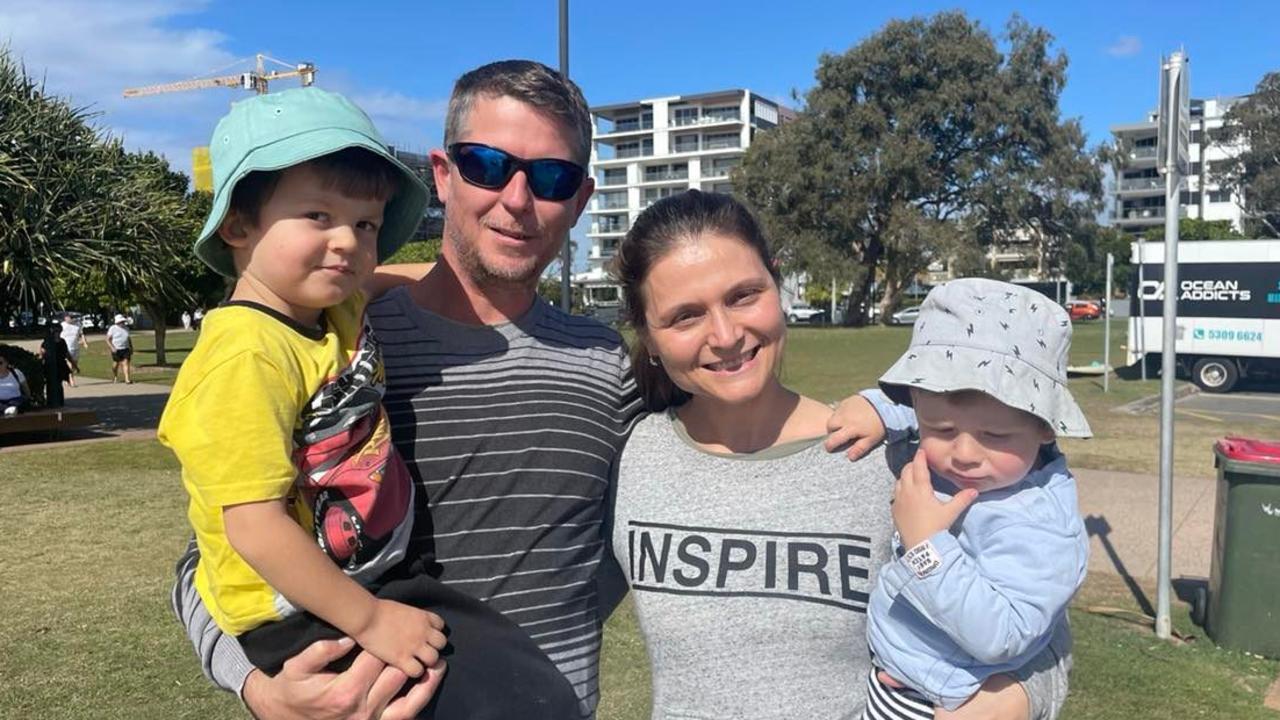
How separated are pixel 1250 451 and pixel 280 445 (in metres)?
5.92

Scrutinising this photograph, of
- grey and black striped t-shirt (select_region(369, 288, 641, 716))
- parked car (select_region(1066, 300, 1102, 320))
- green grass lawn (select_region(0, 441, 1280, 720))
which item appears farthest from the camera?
parked car (select_region(1066, 300, 1102, 320))

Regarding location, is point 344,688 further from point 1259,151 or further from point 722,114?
point 722,114

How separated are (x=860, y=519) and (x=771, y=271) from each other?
57cm

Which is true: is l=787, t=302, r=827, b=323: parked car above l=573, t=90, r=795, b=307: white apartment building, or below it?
below

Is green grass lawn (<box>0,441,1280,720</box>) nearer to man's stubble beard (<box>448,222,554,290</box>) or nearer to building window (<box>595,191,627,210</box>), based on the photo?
man's stubble beard (<box>448,222,554,290</box>)

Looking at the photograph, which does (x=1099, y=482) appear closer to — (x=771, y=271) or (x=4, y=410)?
(x=771, y=271)

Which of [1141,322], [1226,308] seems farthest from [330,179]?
[1141,322]

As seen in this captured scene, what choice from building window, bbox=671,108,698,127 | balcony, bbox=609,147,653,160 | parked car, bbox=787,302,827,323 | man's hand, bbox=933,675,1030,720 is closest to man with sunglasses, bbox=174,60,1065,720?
man's hand, bbox=933,675,1030,720

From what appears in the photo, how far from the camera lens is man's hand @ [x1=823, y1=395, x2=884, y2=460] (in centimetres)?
203

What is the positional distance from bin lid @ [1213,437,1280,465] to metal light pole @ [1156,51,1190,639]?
0.31m

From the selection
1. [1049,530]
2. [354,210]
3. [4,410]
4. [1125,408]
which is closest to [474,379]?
[354,210]

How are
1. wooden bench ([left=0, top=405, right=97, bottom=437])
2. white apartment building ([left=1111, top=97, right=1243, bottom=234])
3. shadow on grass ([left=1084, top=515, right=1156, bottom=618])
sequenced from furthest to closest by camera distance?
white apartment building ([left=1111, top=97, right=1243, bottom=234]), wooden bench ([left=0, top=405, right=97, bottom=437]), shadow on grass ([left=1084, top=515, right=1156, bottom=618])

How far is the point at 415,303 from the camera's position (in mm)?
2223

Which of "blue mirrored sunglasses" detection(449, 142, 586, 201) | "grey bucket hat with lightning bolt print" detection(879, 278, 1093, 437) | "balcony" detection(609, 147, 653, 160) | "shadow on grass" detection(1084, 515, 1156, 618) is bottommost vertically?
"shadow on grass" detection(1084, 515, 1156, 618)
